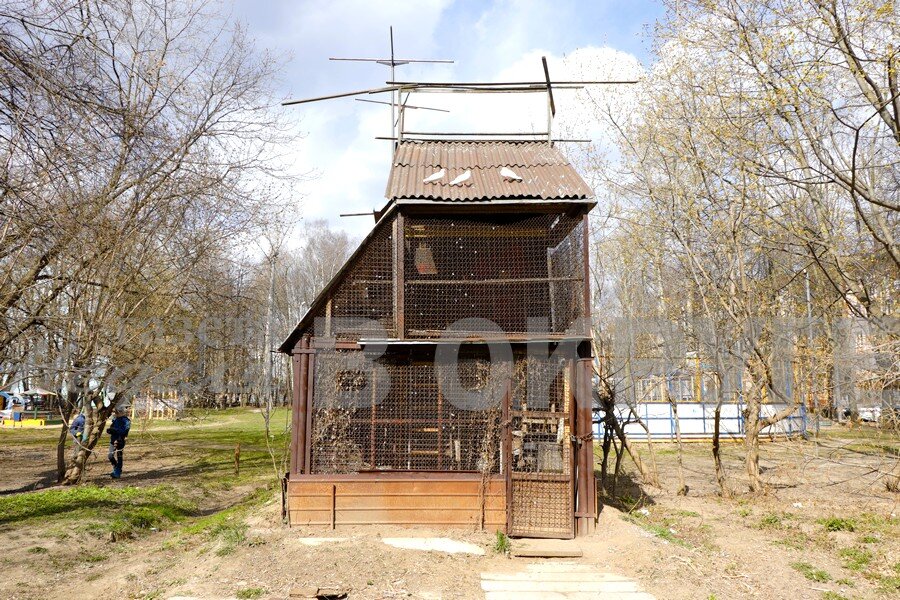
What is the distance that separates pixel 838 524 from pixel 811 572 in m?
3.12

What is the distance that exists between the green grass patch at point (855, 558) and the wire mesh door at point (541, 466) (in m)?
3.69

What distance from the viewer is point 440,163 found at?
11.4 m

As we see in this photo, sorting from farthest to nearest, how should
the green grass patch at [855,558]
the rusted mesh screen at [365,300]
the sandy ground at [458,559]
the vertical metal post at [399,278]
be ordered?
1. the rusted mesh screen at [365,300]
2. the vertical metal post at [399,278]
3. the green grass patch at [855,558]
4. the sandy ground at [458,559]

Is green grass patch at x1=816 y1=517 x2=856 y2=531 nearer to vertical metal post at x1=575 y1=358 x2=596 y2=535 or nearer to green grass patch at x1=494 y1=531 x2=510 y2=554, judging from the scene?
vertical metal post at x1=575 y1=358 x2=596 y2=535

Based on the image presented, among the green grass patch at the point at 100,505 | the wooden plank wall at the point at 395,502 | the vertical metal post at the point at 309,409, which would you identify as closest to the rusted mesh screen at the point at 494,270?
the vertical metal post at the point at 309,409

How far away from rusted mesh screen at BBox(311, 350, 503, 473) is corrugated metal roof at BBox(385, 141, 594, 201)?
2.50 meters

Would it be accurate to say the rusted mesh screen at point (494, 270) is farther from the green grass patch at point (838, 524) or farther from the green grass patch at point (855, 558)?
the green grass patch at point (838, 524)

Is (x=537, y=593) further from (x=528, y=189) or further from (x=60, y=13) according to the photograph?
(x=60, y=13)

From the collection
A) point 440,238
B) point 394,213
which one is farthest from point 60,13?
point 440,238

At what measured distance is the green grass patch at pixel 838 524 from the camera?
10742 millimetres

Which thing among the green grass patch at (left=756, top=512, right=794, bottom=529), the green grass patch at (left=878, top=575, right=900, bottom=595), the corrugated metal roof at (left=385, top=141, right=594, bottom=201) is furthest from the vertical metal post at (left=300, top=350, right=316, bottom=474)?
the green grass patch at (left=756, top=512, right=794, bottom=529)

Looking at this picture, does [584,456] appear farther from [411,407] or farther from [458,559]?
[411,407]

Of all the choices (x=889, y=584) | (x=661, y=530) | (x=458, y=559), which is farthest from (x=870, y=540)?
(x=458, y=559)

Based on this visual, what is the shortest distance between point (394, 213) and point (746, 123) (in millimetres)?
6122
